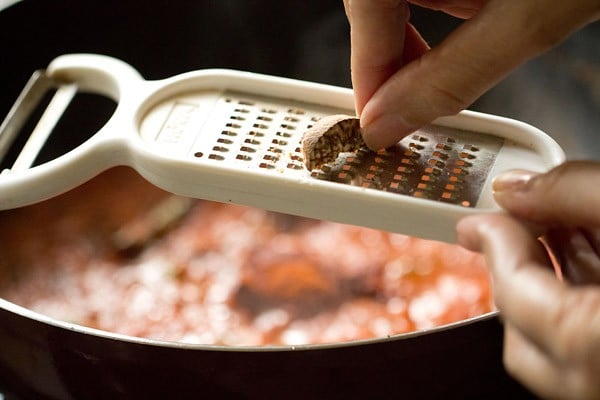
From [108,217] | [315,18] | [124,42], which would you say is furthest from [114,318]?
[315,18]

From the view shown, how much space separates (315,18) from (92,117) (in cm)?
36

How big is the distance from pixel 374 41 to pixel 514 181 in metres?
0.17

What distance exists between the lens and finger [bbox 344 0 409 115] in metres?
0.57

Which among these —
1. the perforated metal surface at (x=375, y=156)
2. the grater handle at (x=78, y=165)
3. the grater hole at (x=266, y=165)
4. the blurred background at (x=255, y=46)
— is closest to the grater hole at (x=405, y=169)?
the perforated metal surface at (x=375, y=156)

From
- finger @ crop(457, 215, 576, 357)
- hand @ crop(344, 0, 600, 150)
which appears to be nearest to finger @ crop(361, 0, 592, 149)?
hand @ crop(344, 0, 600, 150)

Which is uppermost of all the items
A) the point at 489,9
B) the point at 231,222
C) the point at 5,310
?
the point at 489,9

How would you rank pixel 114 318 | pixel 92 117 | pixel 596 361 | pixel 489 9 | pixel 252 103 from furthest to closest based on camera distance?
1. pixel 92 117
2. pixel 114 318
3. pixel 252 103
4. pixel 489 9
5. pixel 596 361

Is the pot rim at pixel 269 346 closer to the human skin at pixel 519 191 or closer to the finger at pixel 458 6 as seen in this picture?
the human skin at pixel 519 191

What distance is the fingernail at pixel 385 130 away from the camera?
57 centimetres

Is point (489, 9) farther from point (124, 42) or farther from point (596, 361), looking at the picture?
point (124, 42)

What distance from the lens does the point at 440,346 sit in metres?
0.54

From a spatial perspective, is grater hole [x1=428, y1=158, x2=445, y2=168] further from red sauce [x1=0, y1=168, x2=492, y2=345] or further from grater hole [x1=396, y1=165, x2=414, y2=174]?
red sauce [x1=0, y1=168, x2=492, y2=345]

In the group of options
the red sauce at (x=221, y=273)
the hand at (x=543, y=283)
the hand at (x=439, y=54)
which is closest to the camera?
the hand at (x=543, y=283)

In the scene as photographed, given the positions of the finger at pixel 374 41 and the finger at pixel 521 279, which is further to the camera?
the finger at pixel 374 41
